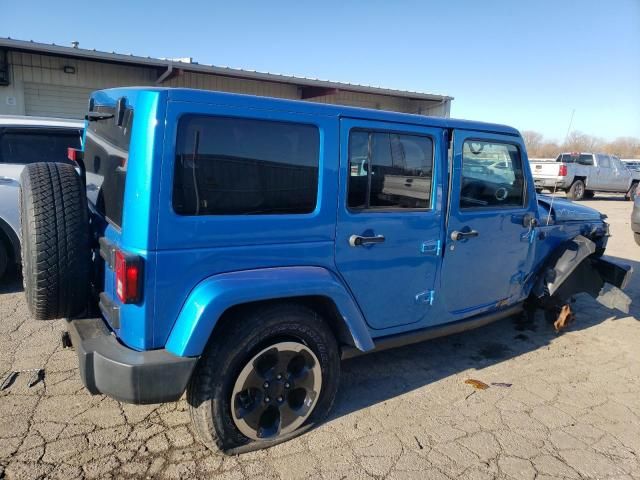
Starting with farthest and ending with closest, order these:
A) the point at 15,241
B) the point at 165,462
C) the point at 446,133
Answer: the point at 15,241
the point at 446,133
the point at 165,462

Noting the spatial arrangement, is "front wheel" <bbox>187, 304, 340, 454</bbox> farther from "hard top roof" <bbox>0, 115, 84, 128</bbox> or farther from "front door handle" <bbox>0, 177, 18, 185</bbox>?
"hard top roof" <bbox>0, 115, 84, 128</bbox>

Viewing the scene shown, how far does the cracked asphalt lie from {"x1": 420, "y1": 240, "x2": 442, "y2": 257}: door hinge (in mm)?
1047

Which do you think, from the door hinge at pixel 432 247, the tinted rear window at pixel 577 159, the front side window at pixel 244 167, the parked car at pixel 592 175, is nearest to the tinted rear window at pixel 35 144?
the front side window at pixel 244 167

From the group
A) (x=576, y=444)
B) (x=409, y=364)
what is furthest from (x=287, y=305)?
(x=576, y=444)

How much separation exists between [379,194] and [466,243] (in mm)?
875

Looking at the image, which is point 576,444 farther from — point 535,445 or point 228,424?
point 228,424

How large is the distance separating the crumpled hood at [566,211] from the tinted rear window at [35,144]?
17.0ft

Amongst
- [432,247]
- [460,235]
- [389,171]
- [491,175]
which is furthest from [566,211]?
[389,171]

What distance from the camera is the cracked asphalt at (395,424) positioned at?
2473mm

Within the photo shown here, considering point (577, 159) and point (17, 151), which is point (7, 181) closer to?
point (17, 151)

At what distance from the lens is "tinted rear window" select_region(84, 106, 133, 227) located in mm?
2307

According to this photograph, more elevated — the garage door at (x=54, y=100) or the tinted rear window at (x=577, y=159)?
the garage door at (x=54, y=100)

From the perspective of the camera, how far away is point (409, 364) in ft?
12.3

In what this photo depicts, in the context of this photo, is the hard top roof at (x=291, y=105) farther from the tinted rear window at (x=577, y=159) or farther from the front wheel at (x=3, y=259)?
the tinted rear window at (x=577, y=159)
